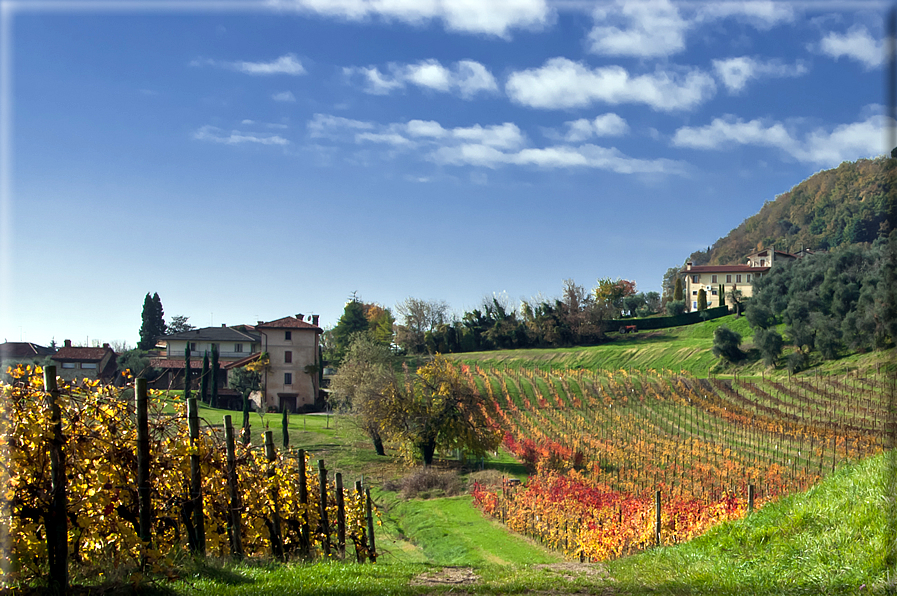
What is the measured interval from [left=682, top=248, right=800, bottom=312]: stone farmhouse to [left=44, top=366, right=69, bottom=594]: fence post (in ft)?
312

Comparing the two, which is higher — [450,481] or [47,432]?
[47,432]

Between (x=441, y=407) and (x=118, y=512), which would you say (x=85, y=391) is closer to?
(x=118, y=512)

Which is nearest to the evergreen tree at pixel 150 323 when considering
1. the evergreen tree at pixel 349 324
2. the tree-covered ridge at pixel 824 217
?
the evergreen tree at pixel 349 324

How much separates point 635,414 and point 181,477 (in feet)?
123

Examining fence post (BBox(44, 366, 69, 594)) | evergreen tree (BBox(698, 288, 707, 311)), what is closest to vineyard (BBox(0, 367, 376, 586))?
fence post (BBox(44, 366, 69, 594))

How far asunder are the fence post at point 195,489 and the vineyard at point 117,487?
0.04 feet

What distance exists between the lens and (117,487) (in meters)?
6.41

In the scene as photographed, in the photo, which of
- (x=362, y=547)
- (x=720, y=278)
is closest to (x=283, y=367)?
(x=362, y=547)

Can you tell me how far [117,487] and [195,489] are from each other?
83 cm

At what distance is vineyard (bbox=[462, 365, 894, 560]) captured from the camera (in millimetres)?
16984

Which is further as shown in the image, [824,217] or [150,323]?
[824,217]

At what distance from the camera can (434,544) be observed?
19516 mm

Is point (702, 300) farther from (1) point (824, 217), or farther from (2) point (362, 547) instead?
(1) point (824, 217)

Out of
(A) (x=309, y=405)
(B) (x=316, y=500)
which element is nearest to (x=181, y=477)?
(B) (x=316, y=500)
